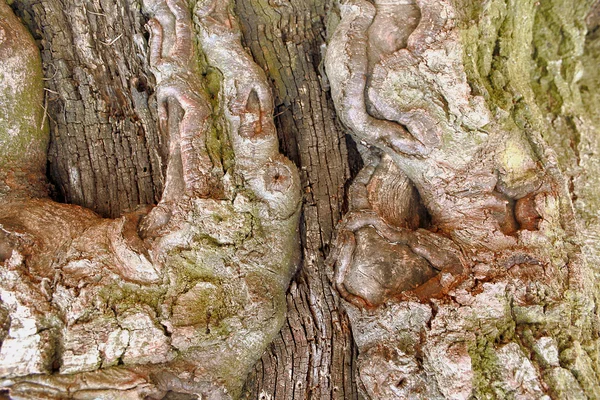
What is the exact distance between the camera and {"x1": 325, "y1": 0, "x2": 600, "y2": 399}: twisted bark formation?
1870mm

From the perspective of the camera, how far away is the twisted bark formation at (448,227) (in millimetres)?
1870

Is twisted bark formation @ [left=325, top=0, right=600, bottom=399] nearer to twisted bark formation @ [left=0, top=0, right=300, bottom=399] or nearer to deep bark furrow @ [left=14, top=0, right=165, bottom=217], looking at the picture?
twisted bark formation @ [left=0, top=0, right=300, bottom=399]

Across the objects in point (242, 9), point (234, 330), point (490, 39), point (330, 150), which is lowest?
point (234, 330)

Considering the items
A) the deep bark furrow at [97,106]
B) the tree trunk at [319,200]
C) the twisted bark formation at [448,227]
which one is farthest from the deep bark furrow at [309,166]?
the deep bark furrow at [97,106]

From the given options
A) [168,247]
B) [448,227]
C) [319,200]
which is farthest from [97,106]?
[448,227]

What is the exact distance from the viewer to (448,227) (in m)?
2.21

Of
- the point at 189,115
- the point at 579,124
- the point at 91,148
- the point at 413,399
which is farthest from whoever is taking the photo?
the point at 579,124

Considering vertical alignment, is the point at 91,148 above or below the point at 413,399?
above

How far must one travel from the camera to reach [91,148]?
2.45m

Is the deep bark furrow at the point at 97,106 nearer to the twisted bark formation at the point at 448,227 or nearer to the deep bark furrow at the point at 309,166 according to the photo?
the deep bark furrow at the point at 309,166

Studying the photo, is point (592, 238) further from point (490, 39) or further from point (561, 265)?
point (490, 39)

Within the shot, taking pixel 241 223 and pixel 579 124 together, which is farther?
pixel 579 124

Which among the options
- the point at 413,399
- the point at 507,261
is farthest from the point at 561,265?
the point at 413,399

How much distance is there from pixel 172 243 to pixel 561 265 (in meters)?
1.85
